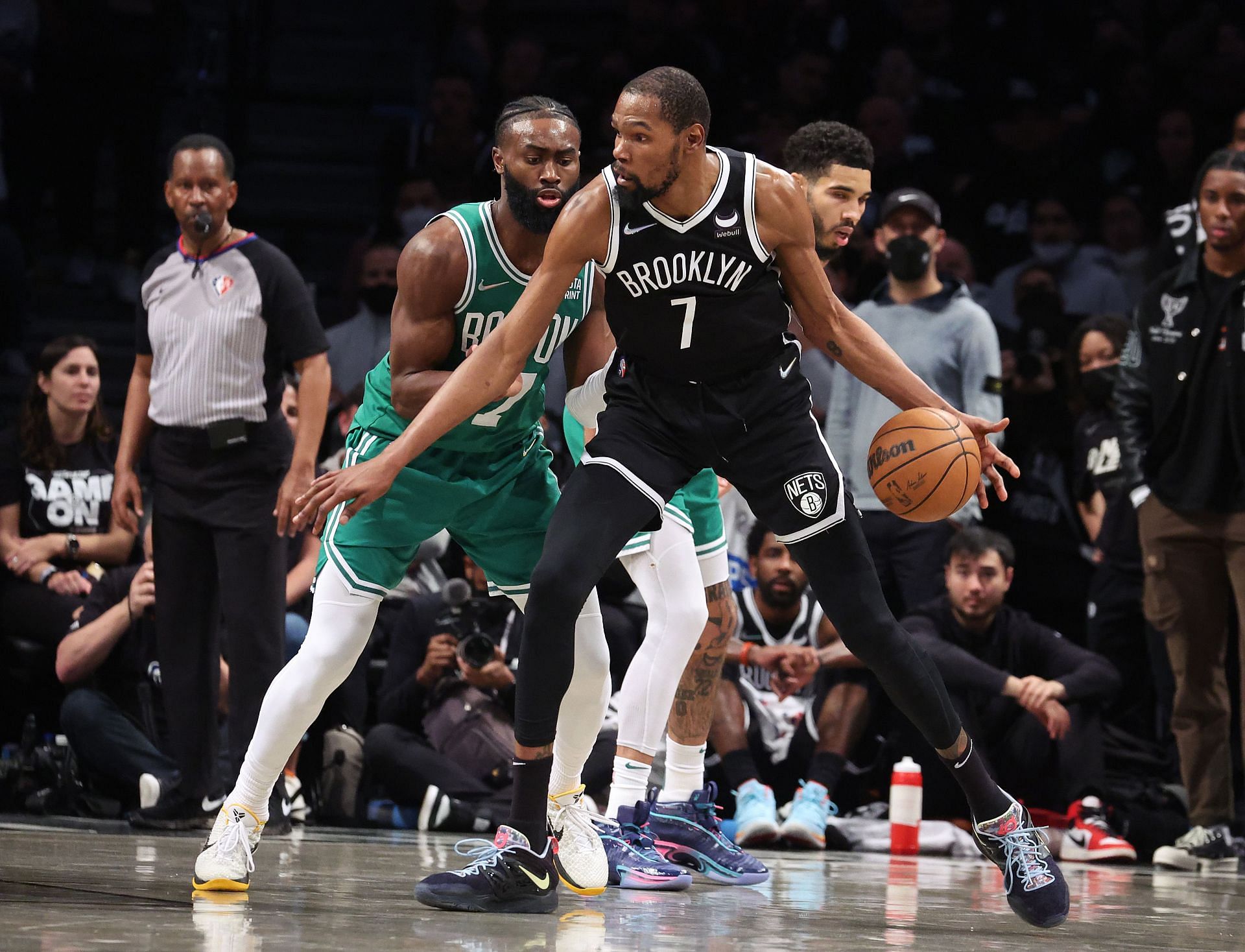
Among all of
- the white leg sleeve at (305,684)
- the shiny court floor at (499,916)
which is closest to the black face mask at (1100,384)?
the shiny court floor at (499,916)

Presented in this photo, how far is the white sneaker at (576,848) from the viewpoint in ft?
13.2

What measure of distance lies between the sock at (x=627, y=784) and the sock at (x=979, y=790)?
1.12 m

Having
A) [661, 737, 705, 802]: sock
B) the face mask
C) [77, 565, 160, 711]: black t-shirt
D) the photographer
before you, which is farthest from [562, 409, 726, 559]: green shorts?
the face mask

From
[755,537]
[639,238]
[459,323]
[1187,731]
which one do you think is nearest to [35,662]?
[755,537]

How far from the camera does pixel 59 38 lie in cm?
1035

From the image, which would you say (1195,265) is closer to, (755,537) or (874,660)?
(755,537)

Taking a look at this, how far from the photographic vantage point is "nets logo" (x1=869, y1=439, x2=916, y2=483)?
3.97 m

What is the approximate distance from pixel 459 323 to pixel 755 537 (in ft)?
11.0

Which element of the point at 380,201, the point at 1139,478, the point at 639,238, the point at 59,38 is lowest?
the point at 1139,478

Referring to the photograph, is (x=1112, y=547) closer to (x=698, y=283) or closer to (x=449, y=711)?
(x=449, y=711)

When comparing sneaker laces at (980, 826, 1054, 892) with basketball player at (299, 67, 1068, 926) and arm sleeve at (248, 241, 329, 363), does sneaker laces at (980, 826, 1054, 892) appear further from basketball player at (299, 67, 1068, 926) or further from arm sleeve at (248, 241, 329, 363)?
arm sleeve at (248, 241, 329, 363)

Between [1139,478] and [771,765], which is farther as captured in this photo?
[771,765]

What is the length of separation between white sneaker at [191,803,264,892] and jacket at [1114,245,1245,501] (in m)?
3.95

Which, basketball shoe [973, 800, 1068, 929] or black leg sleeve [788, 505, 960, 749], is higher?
black leg sleeve [788, 505, 960, 749]
